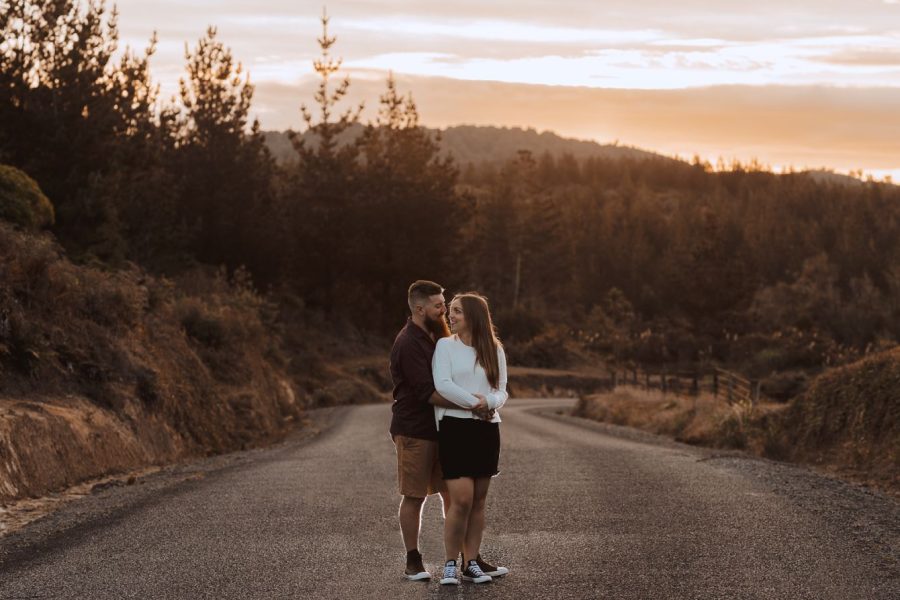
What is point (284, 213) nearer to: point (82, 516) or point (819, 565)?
point (82, 516)

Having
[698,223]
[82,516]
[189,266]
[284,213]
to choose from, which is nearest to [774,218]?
[698,223]

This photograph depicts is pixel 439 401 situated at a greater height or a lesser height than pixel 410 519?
greater

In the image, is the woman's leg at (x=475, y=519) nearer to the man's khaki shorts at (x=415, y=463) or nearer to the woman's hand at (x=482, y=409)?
the man's khaki shorts at (x=415, y=463)

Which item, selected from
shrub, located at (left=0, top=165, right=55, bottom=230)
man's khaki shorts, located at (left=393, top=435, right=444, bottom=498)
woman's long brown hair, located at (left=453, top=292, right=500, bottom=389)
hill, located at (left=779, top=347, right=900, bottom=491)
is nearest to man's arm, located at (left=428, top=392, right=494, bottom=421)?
woman's long brown hair, located at (left=453, top=292, right=500, bottom=389)

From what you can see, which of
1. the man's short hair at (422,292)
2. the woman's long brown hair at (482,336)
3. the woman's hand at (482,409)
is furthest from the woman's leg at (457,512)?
the man's short hair at (422,292)

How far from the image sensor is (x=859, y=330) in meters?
91.6

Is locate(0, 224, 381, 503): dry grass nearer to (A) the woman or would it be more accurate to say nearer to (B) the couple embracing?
(B) the couple embracing

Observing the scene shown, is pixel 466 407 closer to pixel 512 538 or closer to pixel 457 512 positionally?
pixel 457 512

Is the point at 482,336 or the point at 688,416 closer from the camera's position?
the point at 482,336

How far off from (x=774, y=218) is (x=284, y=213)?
80010 millimetres

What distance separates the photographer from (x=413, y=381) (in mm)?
8320

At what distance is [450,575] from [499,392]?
136 cm

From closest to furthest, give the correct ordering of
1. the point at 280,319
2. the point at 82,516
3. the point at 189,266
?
the point at 82,516, the point at 189,266, the point at 280,319

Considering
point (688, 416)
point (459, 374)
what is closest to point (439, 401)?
point (459, 374)
